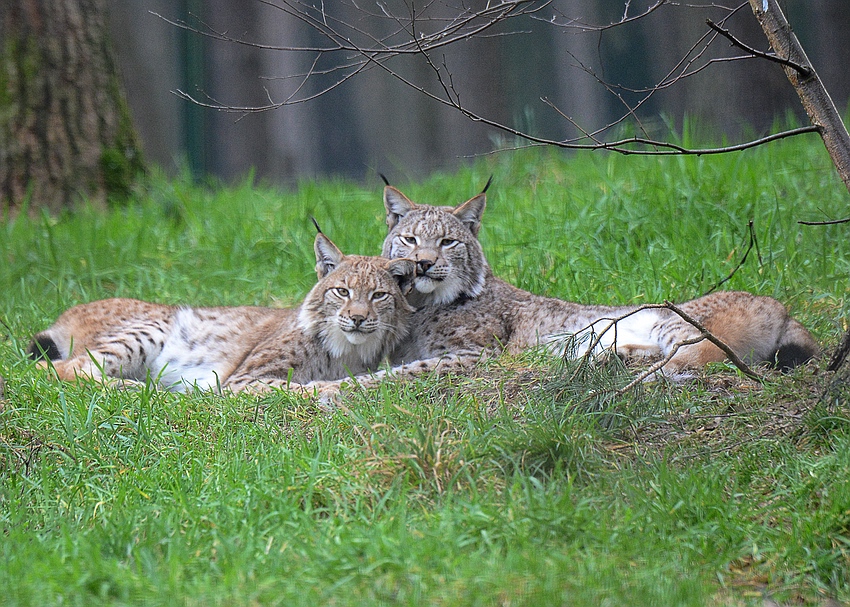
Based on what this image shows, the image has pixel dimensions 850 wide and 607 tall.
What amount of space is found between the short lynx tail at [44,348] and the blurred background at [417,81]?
376cm

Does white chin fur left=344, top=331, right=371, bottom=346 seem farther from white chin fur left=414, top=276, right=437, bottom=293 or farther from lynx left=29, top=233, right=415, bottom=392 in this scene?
white chin fur left=414, top=276, right=437, bottom=293

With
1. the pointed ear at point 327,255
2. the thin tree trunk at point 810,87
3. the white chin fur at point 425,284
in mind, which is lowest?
the white chin fur at point 425,284

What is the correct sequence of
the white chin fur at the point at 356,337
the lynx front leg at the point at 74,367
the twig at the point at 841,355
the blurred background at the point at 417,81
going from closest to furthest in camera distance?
the twig at the point at 841,355 → the lynx front leg at the point at 74,367 → the white chin fur at the point at 356,337 → the blurred background at the point at 417,81

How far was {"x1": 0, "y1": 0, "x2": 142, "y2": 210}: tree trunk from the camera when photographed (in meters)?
7.38

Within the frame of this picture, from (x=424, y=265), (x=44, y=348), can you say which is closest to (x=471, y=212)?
(x=424, y=265)

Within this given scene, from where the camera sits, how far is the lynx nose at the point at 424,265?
198 inches

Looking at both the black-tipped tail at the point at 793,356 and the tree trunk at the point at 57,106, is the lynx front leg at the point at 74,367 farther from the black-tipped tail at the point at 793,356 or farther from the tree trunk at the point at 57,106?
the black-tipped tail at the point at 793,356

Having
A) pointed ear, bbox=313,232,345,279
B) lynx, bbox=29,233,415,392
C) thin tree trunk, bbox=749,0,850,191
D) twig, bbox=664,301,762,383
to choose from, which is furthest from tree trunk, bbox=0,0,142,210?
thin tree trunk, bbox=749,0,850,191

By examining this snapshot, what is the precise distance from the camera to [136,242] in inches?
270

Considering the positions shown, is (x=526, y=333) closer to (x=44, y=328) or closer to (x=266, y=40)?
(x=44, y=328)

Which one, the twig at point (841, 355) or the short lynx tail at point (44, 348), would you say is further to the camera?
the short lynx tail at point (44, 348)

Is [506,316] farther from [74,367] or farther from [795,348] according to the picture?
[74,367]

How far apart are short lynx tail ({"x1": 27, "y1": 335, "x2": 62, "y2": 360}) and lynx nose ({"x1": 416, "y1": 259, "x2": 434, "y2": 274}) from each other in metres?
1.99

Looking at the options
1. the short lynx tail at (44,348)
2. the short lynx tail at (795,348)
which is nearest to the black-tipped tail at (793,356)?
the short lynx tail at (795,348)
